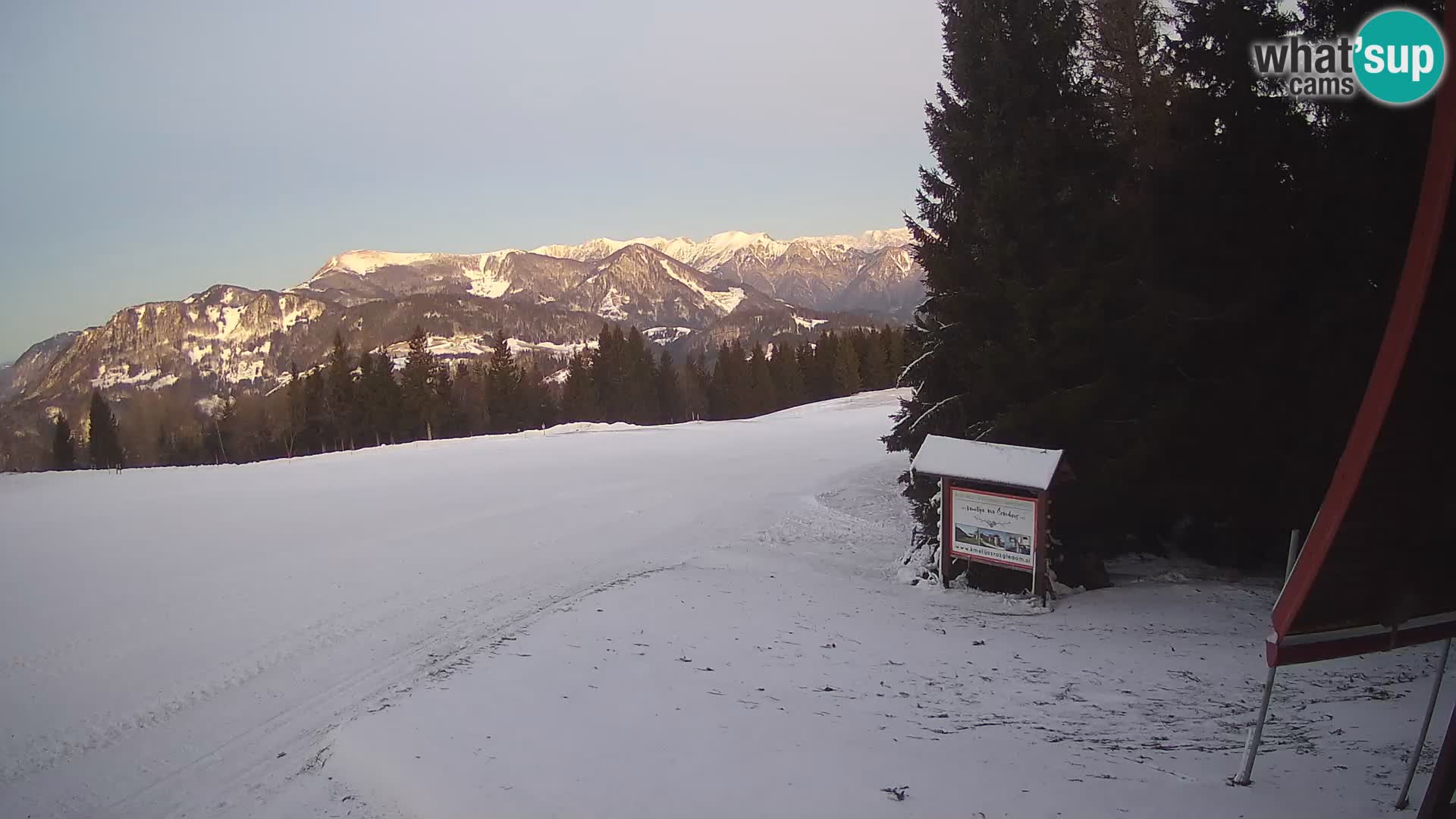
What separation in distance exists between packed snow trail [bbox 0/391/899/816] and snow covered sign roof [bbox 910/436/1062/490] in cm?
577

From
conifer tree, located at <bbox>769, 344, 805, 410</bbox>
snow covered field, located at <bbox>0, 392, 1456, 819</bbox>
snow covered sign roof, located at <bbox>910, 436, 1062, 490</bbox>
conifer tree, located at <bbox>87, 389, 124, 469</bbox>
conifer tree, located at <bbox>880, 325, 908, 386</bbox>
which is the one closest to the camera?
snow covered field, located at <bbox>0, 392, 1456, 819</bbox>

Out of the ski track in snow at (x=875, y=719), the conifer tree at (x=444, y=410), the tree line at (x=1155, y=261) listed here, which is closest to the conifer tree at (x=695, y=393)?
the conifer tree at (x=444, y=410)

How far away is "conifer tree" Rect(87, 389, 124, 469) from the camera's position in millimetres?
62094

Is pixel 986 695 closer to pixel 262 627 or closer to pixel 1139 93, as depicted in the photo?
pixel 262 627

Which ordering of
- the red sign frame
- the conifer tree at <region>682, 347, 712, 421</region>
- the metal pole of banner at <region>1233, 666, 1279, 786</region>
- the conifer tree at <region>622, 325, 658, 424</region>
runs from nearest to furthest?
the metal pole of banner at <region>1233, 666, 1279, 786</region> < the red sign frame < the conifer tree at <region>622, 325, 658, 424</region> < the conifer tree at <region>682, 347, 712, 421</region>

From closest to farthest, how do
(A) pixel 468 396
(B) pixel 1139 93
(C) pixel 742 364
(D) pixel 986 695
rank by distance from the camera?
(D) pixel 986 695, (B) pixel 1139 93, (A) pixel 468 396, (C) pixel 742 364

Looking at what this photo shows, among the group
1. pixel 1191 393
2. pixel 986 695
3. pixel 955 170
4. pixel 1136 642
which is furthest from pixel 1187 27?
pixel 986 695

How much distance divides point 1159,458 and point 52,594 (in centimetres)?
1890

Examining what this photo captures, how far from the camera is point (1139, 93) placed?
15.7 meters

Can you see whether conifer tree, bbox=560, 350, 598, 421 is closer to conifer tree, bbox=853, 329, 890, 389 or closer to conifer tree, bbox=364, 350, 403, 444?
conifer tree, bbox=364, 350, 403, 444

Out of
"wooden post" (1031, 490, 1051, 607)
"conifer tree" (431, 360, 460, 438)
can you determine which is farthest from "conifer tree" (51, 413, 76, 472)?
"wooden post" (1031, 490, 1051, 607)

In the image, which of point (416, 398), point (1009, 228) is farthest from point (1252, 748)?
point (416, 398)

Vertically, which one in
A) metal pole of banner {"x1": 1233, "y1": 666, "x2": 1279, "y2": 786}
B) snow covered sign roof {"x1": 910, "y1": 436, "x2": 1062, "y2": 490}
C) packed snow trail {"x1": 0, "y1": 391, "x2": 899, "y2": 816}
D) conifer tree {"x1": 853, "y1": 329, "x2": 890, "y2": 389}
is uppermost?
conifer tree {"x1": 853, "y1": 329, "x2": 890, "y2": 389}

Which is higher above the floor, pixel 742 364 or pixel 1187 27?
pixel 1187 27
